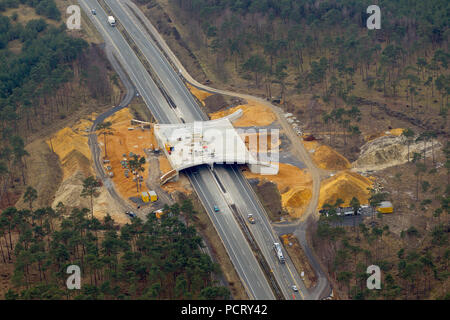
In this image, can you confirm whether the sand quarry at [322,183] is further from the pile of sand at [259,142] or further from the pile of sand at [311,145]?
the pile of sand at [259,142]

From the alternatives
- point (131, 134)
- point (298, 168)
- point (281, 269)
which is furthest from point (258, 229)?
point (131, 134)

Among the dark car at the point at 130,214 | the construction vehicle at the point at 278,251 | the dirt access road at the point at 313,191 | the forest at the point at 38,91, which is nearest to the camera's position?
the dirt access road at the point at 313,191

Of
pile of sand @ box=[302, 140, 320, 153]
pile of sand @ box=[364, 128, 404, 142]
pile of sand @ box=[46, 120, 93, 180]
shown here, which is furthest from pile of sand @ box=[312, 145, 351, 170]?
pile of sand @ box=[46, 120, 93, 180]

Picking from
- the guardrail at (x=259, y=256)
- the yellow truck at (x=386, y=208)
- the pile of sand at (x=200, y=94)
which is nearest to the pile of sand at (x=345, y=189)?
the yellow truck at (x=386, y=208)

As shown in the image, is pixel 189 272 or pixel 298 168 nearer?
pixel 189 272

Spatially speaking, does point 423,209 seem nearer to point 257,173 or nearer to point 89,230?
point 257,173
